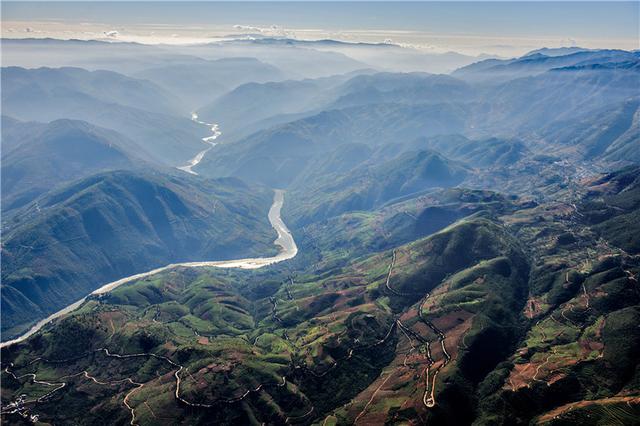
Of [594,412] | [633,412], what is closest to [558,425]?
[594,412]

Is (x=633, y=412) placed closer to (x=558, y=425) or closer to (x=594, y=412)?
(x=594, y=412)
